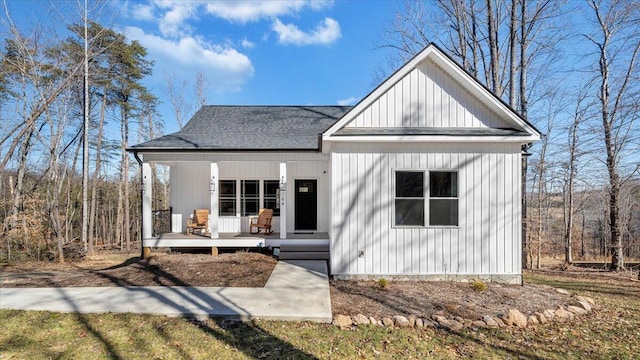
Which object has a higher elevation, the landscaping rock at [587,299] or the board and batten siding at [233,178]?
the board and batten siding at [233,178]

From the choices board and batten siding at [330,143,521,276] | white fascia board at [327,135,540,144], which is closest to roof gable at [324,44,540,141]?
white fascia board at [327,135,540,144]

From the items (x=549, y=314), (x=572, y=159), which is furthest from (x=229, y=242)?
(x=572, y=159)

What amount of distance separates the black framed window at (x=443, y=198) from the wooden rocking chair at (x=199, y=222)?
7.42m

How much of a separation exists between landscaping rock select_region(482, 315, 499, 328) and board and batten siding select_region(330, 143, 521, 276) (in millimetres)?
2094

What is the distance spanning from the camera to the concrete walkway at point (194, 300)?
502 centimetres

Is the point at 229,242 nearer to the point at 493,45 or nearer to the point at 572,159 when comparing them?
the point at 493,45

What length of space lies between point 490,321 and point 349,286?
9.04ft

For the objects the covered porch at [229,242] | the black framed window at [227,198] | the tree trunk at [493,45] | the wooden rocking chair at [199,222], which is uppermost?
the tree trunk at [493,45]

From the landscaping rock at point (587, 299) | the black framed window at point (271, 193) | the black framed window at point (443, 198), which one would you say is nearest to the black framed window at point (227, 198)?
the black framed window at point (271, 193)

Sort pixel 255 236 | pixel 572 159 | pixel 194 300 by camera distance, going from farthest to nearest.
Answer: pixel 572 159 < pixel 255 236 < pixel 194 300

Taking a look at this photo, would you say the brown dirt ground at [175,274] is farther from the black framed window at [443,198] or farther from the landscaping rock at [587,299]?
the landscaping rock at [587,299]

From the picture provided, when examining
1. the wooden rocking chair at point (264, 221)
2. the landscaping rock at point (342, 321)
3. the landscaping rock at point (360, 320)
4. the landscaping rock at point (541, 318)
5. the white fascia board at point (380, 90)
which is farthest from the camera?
the wooden rocking chair at point (264, 221)

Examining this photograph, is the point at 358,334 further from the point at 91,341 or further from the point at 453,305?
the point at 91,341

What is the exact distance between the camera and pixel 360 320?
4887 mm
